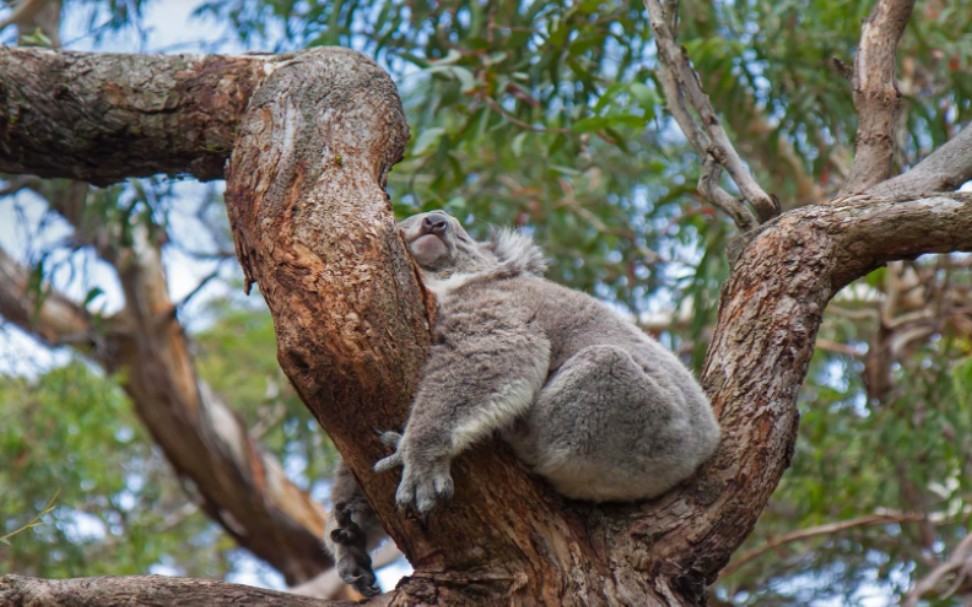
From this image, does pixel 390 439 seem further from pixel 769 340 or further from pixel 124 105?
pixel 124 105

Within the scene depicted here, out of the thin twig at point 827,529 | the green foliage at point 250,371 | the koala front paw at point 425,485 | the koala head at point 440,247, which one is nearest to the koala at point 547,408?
the koala front paw at point 425,485

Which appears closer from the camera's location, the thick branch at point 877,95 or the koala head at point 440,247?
the thick branch at point 877,95

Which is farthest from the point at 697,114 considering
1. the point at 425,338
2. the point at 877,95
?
the point at 425,338

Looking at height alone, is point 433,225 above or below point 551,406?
above

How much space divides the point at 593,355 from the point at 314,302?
0.71m

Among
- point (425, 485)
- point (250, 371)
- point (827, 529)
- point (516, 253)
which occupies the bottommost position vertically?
point (827, 529)

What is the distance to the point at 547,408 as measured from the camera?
244 cm

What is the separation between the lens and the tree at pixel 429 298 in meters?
2.15

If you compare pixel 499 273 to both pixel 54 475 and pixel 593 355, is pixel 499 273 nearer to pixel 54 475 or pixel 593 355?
pixel 593 355

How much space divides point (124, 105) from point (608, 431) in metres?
1.58

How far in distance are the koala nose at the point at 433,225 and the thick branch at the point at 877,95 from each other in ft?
3.74

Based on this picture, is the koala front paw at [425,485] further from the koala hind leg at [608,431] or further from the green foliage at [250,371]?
the green foliage at [250,371]

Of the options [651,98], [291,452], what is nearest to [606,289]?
[651,98]

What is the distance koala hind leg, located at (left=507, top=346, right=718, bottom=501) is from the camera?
237 cm
